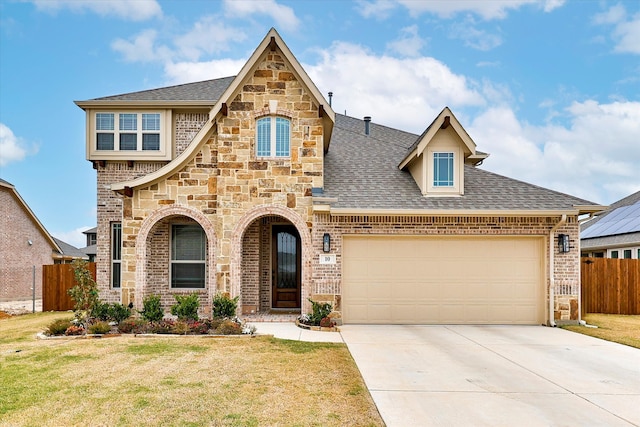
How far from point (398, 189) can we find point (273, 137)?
4.08m

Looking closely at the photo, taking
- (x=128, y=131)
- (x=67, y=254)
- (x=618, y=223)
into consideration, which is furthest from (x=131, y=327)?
(x=67, y=254)

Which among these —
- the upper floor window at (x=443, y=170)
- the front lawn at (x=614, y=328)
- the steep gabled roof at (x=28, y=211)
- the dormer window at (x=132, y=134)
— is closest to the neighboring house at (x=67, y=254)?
the steep gabled roof at (x=28, y=211)

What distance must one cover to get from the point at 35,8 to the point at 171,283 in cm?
1119

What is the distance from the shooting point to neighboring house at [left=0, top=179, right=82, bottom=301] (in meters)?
25.9

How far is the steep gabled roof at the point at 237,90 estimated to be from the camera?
42.6 ft

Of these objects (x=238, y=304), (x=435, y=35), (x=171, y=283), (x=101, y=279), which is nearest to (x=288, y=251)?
(x=238, y=304)

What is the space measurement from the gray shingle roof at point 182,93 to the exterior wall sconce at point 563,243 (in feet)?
38.7

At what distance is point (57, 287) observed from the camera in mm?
18062

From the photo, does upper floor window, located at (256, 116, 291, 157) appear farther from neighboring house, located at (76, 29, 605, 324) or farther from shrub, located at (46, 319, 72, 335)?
shrub, located at (46, 319, 72, 335)

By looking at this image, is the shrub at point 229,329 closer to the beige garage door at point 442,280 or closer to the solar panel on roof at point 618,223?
the beige garage door at point 442,280

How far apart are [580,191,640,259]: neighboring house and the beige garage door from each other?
11.6 meters

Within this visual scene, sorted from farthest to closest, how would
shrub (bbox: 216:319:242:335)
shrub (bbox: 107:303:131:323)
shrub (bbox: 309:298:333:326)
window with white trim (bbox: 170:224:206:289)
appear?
window with white trim (bbox: 170:224:206:289) → shrub (bbox: 107:303:131:323) → shrub (bbox: 309:298:333:326) → shrub (bbox: 216:319:242:335)

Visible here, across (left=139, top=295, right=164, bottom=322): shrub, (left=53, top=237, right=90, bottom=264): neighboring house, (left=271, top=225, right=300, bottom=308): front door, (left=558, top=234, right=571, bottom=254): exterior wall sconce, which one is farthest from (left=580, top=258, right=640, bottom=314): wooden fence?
(left=53, top=237, right=90, bottom=264): neighboring house

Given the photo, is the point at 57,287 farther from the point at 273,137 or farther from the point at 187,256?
the point at 273,137
